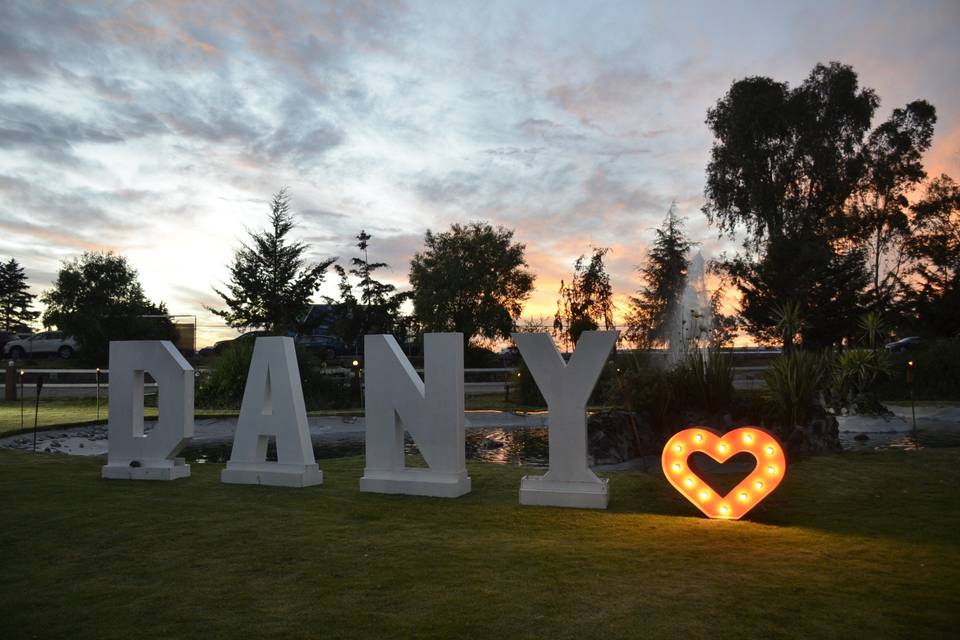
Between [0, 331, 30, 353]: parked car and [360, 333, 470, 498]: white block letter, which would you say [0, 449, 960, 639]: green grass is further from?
[0, 331, 30, 353]: parked car

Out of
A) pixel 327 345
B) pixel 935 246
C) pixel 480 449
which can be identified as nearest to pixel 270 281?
pixel 327 345

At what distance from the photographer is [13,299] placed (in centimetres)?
6462

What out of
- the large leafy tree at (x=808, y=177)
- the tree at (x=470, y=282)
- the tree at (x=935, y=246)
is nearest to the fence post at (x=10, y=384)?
the tree at (x=470, y=282)

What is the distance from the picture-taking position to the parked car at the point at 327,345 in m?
36.1

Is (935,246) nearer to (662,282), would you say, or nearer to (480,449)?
(662,282)

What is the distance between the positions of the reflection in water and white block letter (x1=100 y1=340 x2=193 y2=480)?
250cm

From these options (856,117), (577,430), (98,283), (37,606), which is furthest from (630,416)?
(98,283)

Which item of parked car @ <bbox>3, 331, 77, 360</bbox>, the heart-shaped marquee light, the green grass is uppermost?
parked car @ <bbox>3, 331, 77, 360</bbox>

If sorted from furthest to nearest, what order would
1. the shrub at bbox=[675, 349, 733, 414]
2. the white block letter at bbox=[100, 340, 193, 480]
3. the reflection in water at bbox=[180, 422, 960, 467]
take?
the reflection in water at bbox=[180, 422, 960, 467] < the shrub at bbox=[675, 349, 733, 414] < the white block letter at bbox=[100, 340, 193, 480]

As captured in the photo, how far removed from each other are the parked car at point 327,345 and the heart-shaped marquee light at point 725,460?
30792 mm

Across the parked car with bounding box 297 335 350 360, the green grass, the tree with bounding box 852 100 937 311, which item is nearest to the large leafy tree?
the tree with bounding box 852 100 937 311

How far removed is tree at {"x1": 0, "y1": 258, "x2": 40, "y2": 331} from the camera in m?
63.3

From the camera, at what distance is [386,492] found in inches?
283

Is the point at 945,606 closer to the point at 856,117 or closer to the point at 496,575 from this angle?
the point at 496,575
